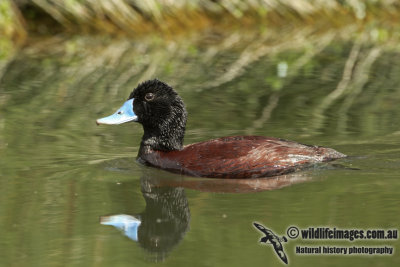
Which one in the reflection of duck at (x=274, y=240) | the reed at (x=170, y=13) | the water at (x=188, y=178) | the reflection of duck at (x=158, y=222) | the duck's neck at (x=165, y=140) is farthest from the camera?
the reed at (x=170, y=13)

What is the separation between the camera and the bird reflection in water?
6219 millimetres

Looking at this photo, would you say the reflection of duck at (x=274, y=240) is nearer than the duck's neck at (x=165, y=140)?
Yes

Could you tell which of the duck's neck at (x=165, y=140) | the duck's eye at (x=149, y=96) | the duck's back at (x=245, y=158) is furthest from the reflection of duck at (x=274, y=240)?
the duck's eye at (x=149, y=96)

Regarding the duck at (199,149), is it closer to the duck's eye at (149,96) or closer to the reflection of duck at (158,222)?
the duck's eye at (149,96)

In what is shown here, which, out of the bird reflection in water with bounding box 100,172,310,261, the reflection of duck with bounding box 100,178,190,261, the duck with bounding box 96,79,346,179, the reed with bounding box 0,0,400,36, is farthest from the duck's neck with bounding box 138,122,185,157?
the reed with bounding box 0,0,400,36

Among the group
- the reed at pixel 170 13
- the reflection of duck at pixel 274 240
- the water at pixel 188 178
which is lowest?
the reflection of duck at pixel 274 240

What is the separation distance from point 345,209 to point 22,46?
538 inches

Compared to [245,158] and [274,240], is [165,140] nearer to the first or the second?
[245,158]

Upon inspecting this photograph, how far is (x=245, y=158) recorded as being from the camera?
807 centimetres

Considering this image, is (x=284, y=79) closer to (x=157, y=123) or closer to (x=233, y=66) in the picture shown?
(x=233, y=66)

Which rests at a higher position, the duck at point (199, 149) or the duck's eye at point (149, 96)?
the duck's eye at point (149, 96)

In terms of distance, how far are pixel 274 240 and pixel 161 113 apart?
3.15 meters

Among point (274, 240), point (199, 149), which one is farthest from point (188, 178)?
point (274, 240)

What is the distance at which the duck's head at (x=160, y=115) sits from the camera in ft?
28.7
